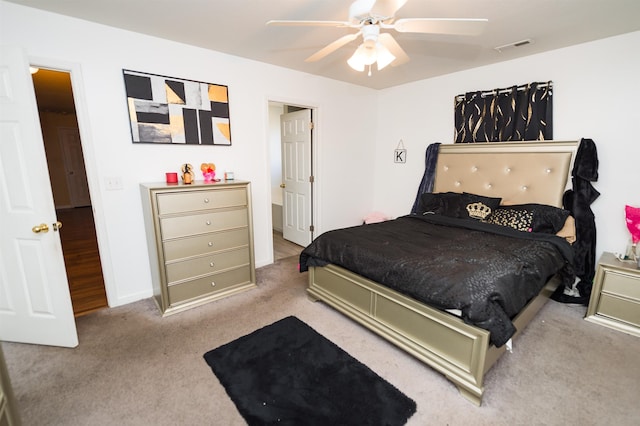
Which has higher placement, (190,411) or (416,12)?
(416,12)

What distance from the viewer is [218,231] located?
109 inches

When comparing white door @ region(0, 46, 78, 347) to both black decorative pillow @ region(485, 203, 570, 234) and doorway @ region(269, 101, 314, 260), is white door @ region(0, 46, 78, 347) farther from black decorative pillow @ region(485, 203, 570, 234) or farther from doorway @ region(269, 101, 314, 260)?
black decorative pillow @ region(485, 203, 570, 234)

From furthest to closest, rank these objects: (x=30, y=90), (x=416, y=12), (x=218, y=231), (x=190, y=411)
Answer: (x=218, y=231)
(x=416, y=12)
(x=30, y=90)
(x=190, y=411)

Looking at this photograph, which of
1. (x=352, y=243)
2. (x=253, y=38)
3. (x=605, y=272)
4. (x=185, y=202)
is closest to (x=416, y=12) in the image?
(x=253, y=38)

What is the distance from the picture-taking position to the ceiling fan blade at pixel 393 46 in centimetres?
180

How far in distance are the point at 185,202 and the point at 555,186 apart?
11.9 ft

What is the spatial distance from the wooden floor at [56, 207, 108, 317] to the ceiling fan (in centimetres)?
301

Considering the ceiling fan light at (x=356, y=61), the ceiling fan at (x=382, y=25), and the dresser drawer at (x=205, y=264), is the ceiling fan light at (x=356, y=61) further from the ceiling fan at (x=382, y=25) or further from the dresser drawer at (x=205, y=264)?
the dresser drawer at (x=205, y=264)

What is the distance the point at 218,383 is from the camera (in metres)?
1.81

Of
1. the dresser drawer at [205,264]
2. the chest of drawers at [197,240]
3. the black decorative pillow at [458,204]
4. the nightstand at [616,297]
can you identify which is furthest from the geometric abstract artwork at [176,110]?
the nightstand at [616,297]

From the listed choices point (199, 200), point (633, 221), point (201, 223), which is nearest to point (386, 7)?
point (199, 200)

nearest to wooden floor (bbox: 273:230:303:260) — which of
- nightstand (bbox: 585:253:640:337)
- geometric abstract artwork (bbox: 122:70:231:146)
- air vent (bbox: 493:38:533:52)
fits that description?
geometric abstract artwork (bbox: 122:70:231:146)

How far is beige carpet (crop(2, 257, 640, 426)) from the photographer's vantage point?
1592mm

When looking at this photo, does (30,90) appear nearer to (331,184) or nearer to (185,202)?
(185,202)
